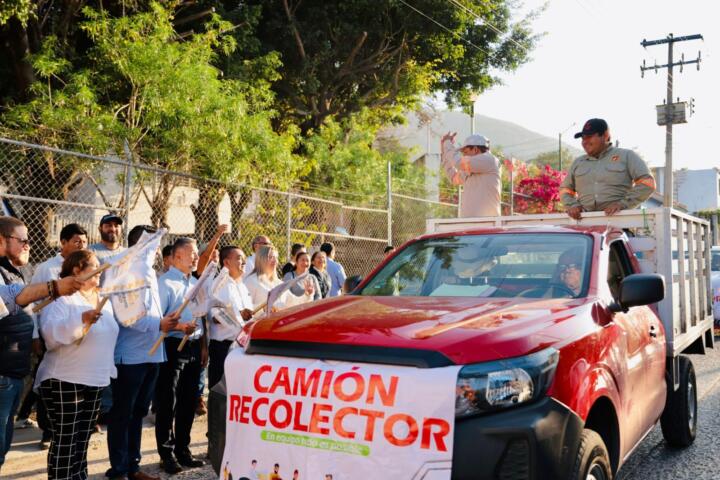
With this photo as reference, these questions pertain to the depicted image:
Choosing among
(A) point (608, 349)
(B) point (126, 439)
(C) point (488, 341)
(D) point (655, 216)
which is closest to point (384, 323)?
(C) point (488, 341)

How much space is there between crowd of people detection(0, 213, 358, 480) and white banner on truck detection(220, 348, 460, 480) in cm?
127

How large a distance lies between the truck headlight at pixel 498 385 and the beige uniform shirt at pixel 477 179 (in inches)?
168

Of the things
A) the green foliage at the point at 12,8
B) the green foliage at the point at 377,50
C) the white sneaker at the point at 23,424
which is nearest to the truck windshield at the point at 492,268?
the white sneaker at the point at 23,424

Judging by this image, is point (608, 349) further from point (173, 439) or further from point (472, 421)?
point (173, 439)

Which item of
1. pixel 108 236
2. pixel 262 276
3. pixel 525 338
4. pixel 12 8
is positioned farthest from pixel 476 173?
pixel 12 8

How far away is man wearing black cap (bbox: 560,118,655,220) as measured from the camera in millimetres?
6348

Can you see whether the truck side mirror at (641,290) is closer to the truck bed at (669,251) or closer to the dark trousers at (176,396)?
the truck bed at (669,251)

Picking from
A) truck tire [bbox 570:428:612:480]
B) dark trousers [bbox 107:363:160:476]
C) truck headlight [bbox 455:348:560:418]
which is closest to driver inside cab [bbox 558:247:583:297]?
truck tire [bbox 570:428:612:480]

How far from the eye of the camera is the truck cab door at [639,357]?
3979 millimetres

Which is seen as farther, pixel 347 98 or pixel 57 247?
pixel 347 98

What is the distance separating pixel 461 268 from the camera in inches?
173

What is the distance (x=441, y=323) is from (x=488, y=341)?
1.05 feet

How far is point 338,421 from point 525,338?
0.89m

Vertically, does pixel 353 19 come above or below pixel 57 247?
above
